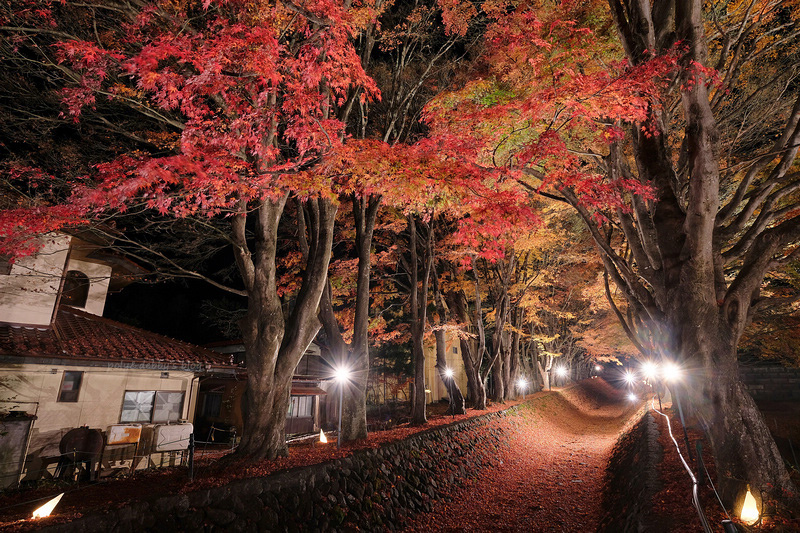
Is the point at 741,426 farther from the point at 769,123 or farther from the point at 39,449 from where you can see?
the point at 39,449

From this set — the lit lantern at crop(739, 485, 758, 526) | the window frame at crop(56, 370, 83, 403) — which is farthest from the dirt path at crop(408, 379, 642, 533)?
the window frame at crop(56, 370, 83, 403)

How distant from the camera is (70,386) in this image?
1127cm

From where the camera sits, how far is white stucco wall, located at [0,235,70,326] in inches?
406

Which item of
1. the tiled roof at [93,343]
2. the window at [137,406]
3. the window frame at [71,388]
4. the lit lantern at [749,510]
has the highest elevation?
the tiled roof at [93,343]

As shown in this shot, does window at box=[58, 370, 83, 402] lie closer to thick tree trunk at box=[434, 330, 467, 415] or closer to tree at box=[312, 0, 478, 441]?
tree at box=[312, 0, 478, 441]

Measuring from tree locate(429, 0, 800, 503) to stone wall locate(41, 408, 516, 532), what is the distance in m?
5.87

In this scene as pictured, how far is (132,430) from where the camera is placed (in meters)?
12.3

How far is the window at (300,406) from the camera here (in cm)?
2134

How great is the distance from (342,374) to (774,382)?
3101cm

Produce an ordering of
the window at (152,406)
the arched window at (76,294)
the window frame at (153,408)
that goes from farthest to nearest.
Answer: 1. the arched window at (76,294)
2. the window at (152,406)
3. the window frame at (153,408)

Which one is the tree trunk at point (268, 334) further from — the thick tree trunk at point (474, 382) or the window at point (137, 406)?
the thick tree trunk at point (474, 382)

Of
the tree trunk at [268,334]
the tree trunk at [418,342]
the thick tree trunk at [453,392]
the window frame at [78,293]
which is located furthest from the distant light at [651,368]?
the window frame at [78,293]

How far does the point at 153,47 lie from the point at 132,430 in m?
11.7

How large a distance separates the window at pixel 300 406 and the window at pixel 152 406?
7.50 metres
